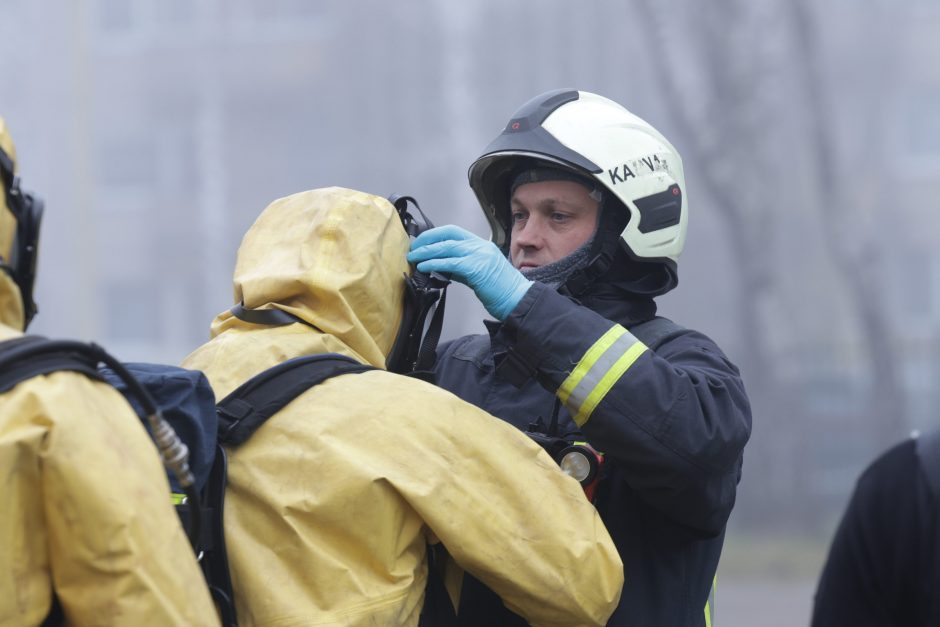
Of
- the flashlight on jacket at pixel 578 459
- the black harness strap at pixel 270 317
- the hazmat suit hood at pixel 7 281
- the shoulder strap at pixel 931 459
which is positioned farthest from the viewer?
the flashlight on jacket at pixel 578 459

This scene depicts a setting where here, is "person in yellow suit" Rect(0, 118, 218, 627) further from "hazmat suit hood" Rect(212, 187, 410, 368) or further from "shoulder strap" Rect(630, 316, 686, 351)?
"shoulder strap" Rect(630, 316, 686, 351)

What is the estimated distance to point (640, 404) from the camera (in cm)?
230

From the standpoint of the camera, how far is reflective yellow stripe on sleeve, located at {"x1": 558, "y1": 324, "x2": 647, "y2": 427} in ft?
7.59

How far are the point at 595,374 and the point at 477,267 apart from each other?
315 millimetres

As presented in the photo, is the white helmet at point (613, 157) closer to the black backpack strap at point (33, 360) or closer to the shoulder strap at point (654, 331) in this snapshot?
the shoulder strap at point (654, 331)

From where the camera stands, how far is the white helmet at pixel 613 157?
109 inches

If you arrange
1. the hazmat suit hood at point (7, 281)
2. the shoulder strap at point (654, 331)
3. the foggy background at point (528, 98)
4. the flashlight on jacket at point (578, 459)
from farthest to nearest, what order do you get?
the foggy background at point (528, 98) < the shoulder strap at point (654, 331) < the flashlight on jacket at point (578, 459) < the hazmat suit hood at point (7, 281)

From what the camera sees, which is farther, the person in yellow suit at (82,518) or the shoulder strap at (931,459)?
the shoulder strap at (931,459)

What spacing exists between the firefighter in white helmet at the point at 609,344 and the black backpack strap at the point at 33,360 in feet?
2.97

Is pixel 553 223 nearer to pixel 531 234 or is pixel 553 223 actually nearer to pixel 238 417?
pixel 531 234

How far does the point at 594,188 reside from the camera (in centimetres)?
283

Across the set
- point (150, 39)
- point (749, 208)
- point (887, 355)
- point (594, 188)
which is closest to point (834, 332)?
point (887, 355)

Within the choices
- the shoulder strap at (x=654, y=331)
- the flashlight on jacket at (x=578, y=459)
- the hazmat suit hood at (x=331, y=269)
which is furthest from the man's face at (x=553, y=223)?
the hazmat suit hood at (x=331, y=269)

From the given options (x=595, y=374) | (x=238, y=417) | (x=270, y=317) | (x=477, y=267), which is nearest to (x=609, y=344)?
(x=595, y=374)
